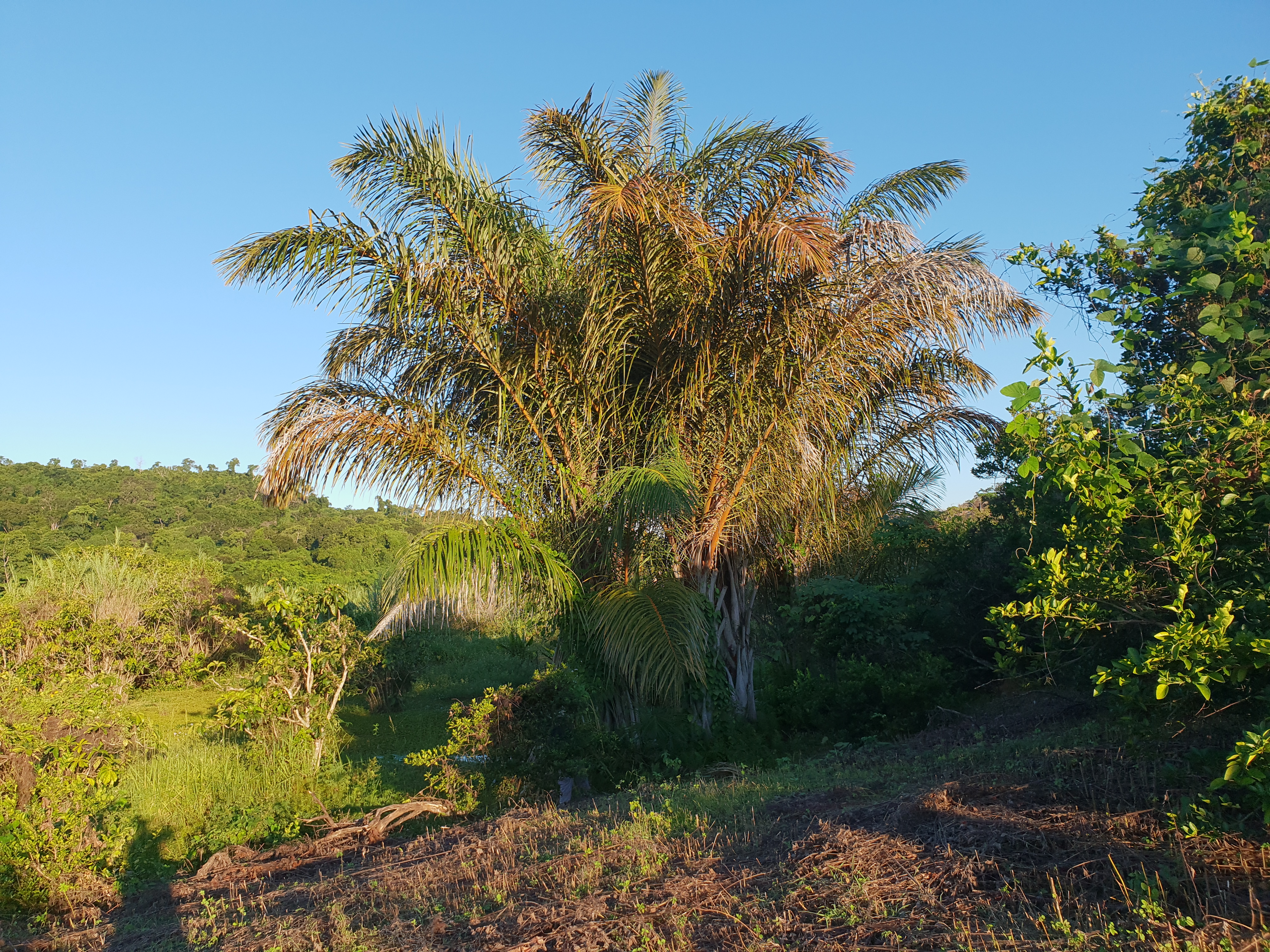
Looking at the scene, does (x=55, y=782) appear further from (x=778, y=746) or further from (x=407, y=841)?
(x=778, y=746)

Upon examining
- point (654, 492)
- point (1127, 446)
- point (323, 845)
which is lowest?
point (323, 845)

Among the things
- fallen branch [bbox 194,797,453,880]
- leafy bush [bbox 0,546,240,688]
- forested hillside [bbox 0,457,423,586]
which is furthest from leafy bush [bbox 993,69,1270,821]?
forested hillside [bbox 0,457,423,586]

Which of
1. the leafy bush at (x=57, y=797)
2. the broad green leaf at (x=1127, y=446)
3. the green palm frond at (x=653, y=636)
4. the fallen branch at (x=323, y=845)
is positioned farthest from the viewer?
the green palm frond at (x=653, y=636)

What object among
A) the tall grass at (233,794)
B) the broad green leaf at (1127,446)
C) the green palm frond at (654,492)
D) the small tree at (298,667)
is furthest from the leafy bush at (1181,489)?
the small tree at (298,667)

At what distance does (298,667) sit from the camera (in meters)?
8.37

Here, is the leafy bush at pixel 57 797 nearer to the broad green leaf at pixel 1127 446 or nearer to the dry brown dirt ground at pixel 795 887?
the dry brown dirt ground at pixel 795 887

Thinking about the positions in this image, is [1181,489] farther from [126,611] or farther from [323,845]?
[126,611]

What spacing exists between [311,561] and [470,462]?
22106 millimetres

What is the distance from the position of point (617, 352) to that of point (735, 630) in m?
3.28

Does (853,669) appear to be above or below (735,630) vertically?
below

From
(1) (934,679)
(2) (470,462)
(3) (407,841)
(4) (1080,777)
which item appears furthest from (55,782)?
(1) (934,679)

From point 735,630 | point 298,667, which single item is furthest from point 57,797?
point 735,630

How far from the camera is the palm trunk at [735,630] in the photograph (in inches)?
350

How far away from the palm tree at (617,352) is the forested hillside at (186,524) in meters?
12.9
